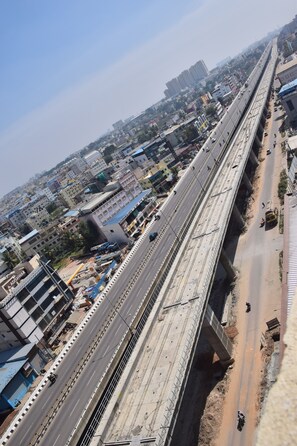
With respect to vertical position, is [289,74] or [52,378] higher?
[289,74]

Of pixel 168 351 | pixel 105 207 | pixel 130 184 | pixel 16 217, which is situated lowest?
pixel 168 351

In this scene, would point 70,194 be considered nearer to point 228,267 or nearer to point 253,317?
point 228,267

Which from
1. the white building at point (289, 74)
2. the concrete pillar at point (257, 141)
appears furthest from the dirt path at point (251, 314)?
the white building at point (289, 74)

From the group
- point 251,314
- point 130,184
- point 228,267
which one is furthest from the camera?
point 130,184

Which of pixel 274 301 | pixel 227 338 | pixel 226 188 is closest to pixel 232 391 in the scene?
pixel 227 338

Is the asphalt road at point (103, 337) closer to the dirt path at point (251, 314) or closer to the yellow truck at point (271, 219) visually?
the dirt path at point (251, 314)

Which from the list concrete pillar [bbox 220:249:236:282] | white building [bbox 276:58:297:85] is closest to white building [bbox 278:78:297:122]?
white building [bbox 276:58:297:85]

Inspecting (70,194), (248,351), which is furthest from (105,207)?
(70,194)
